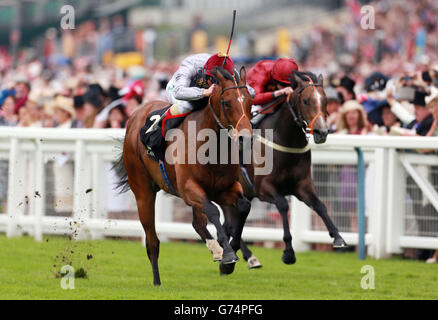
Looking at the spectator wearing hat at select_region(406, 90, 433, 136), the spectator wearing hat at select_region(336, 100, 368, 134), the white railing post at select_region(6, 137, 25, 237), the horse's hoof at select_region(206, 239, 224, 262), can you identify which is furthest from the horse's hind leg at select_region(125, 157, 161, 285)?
the spectator wearing hat at select_region(406, 90, 433, 136)

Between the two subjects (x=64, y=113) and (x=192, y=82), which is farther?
(x=64, y=113)

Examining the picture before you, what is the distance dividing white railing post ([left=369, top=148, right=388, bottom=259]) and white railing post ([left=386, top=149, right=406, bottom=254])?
0.05 m

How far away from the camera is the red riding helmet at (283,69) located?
8.49 m

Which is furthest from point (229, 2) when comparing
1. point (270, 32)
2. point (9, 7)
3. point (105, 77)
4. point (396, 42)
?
point (105, 77)

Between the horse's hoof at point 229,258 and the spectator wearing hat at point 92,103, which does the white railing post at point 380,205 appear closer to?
the horse's hoof at point 229,258

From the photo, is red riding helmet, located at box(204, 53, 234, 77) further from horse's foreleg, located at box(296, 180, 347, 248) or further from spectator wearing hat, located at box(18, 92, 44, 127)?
spectator wearing hat, located at box(18, 92, 44, 127)

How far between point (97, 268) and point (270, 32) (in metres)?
25.0

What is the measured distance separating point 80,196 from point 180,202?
102 cm

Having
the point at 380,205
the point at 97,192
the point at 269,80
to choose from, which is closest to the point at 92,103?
the point at 97,192

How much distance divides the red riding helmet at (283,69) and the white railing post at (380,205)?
1441 millimetres

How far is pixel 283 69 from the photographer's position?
8.52 meters

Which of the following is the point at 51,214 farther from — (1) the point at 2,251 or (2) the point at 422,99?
(2) the point at 422,99

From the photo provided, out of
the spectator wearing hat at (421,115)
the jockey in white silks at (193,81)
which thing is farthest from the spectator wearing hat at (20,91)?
the jockey in white silks at (193,81)

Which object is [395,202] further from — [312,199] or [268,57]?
[268,57]
